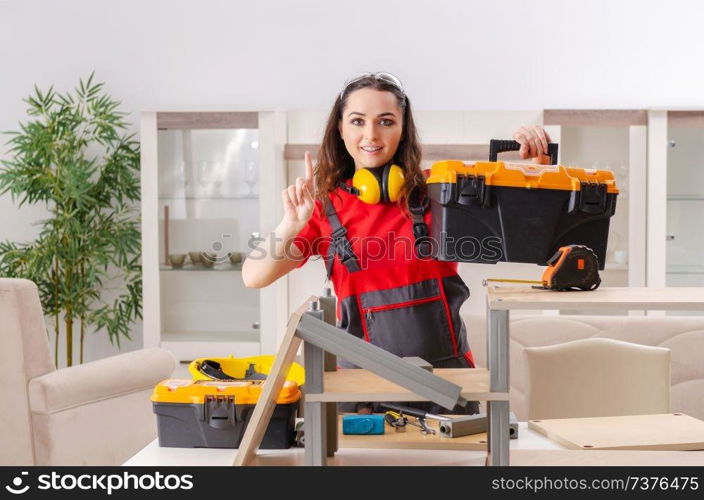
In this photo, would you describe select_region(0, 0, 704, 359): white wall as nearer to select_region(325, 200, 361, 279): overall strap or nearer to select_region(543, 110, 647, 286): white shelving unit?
select_region(543, 110, 647, 286): white shelving unit

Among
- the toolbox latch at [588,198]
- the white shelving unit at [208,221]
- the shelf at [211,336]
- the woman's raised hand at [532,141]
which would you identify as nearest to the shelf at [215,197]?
the white shelving unit at [208,221]

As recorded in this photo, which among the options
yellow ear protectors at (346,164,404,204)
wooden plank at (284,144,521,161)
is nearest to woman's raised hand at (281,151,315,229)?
yellow ear protectors at (346,164,404,204)

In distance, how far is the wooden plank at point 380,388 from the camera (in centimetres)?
133

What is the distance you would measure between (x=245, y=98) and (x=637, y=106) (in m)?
2.16

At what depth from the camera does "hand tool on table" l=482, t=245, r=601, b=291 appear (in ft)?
4.87

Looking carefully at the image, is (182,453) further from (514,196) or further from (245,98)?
(245,98)

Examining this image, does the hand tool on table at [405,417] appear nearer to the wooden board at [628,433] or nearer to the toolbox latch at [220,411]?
the wooden board at [628,433]

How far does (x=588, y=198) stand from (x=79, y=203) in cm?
336

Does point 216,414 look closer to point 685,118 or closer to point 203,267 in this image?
point 203,267
